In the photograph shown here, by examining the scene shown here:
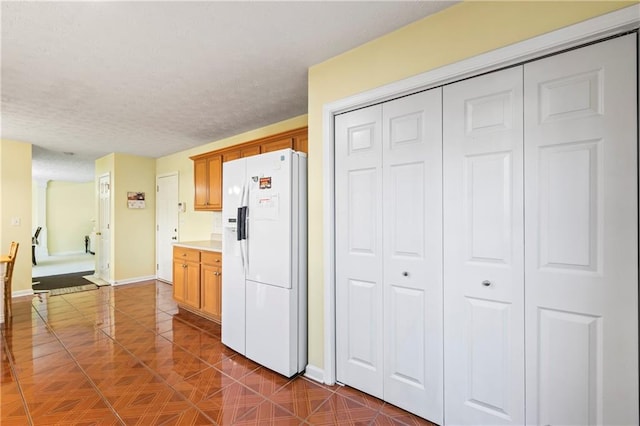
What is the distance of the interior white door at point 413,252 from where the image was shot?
6.11ft

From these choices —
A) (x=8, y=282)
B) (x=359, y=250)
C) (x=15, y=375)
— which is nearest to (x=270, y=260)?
(x=359, y=250)

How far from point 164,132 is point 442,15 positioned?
392 centimetres

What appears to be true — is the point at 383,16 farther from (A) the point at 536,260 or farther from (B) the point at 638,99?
(A) the point at 536,260

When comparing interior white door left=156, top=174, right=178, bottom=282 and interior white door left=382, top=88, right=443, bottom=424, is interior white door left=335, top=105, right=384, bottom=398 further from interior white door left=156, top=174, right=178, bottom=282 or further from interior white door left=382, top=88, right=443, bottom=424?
interior white door left=156, top=174, right=178, bottom=282

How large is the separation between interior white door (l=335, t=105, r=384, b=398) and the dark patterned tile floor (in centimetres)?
22

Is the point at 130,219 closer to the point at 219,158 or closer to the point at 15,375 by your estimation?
the point at 219,158

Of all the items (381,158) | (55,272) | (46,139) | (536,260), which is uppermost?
(46,139)

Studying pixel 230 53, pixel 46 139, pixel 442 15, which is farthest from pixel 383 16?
pixel 46 139

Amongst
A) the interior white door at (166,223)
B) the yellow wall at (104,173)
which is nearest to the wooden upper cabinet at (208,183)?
the interior white door at (166,223)

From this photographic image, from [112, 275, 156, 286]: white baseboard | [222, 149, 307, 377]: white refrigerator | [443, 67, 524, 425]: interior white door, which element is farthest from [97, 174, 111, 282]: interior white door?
[443, 67, 524, 425]: interior white door

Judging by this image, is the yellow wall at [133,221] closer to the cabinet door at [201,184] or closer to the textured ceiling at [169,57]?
the textured ceiling at [169,57]

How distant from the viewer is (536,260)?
1543mm

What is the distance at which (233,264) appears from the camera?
9.44ft

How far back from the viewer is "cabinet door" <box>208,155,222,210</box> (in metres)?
4.29
